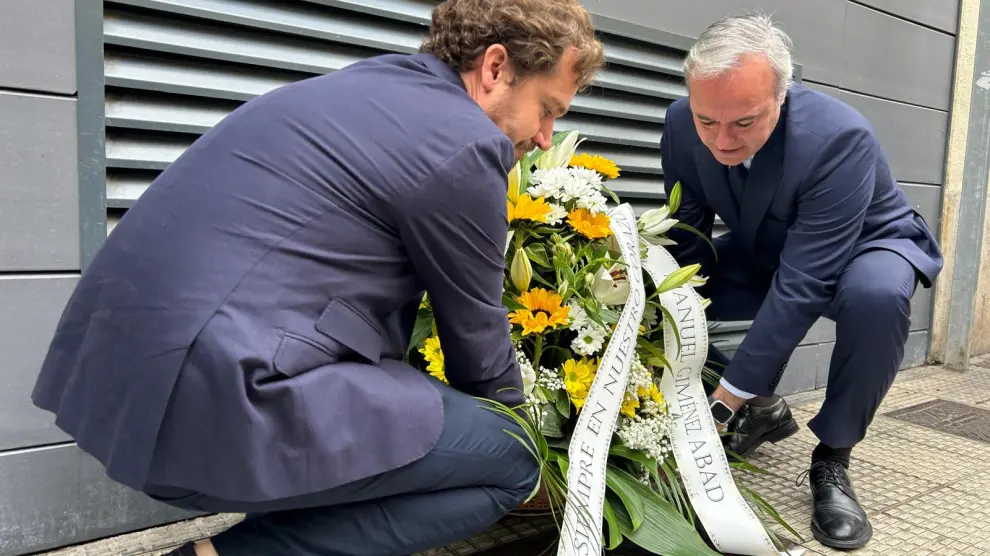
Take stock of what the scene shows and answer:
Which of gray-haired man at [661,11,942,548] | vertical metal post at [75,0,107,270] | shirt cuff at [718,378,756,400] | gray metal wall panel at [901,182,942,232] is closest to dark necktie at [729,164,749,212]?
gray-haired man at [661,11,942,548]

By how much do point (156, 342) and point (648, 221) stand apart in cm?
146

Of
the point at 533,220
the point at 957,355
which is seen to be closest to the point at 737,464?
the point at 533,220

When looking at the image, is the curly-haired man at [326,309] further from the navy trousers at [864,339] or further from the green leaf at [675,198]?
the navy trousers at [864,339]

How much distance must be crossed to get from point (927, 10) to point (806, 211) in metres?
3.09

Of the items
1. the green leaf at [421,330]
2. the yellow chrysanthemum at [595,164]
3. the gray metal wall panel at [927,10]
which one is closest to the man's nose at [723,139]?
the yellow chrysanthemum at [595,164]

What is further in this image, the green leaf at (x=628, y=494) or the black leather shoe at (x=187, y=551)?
the green leaf at (x=628, y=494)

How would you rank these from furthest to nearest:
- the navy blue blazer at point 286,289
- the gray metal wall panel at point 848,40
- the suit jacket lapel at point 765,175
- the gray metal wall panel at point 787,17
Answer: the gray metal wall panel at point 848,40
the gray metal wall panel at point 787,17
the suit jacket lapel at point 765,175
the navy blue blazer at point 286,289

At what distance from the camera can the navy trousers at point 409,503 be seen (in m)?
1.42

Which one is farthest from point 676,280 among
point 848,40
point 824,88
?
point 848,40

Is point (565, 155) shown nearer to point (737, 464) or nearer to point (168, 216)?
point (737, 464)

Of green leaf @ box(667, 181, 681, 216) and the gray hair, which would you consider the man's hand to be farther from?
the gray hair

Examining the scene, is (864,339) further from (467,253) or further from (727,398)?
(467,253)

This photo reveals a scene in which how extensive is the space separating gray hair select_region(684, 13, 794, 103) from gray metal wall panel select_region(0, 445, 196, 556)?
77.4 inches

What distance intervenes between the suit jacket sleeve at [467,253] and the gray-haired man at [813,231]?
1.00m
